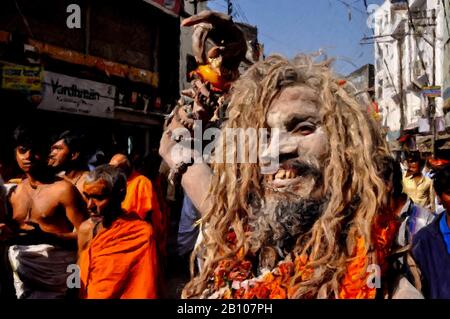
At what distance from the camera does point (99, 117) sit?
40.9 ft

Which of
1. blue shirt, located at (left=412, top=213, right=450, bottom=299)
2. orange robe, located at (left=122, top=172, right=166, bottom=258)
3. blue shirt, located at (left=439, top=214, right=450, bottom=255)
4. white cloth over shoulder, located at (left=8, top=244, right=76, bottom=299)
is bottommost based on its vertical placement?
white cloth over shoulder, located at (left=8, top=244, right=76, bottom=299)

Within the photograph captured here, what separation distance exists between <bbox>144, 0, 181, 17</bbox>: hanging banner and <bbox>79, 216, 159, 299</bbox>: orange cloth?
12131 mm

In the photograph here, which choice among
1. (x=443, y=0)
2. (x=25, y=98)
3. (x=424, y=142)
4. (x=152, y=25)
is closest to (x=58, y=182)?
(x=25, y=98)

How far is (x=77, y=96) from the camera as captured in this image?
11602 mm

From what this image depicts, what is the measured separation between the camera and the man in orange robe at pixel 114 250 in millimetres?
3252

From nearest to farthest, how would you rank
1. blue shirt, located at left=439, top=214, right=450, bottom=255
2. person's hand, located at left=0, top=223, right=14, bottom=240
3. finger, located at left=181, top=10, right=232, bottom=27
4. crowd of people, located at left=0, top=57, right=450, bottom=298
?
crowd of people, located at left=0, top=57, right=450, bottom=298
finger, located at left=181, top=10, right=232, bottom=27
blue shirt, located at left=439, top=214, right=450, bottom=255
person's hand, located at left=0, top=223, right=14, bottom=240

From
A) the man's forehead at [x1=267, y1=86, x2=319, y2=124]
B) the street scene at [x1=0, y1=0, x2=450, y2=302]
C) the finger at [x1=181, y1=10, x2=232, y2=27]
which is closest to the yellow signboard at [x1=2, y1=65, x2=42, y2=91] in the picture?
the street scene at [x1=0, y1=0, x2=450, y2=302]

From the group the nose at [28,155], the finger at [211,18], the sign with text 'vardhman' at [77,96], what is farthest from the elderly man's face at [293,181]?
the sign with text 'vardhman' at [77,96]

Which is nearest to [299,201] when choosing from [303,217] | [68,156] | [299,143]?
[303,217]

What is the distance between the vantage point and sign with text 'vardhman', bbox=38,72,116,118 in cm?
1070

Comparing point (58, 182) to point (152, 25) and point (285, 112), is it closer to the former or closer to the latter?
point (285, 112)

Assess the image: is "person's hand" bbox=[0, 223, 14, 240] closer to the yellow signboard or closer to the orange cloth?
the orange cloth

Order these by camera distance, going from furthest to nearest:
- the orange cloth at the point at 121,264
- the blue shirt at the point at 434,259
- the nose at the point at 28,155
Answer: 1. the nose at the point at 28,155
2. the orange cloth at the point at 121,264
3. the blue shirt at the point at 434,259

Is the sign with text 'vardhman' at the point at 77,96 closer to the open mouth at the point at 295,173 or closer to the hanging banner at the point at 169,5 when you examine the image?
the hanging banner at the point at 169,5
